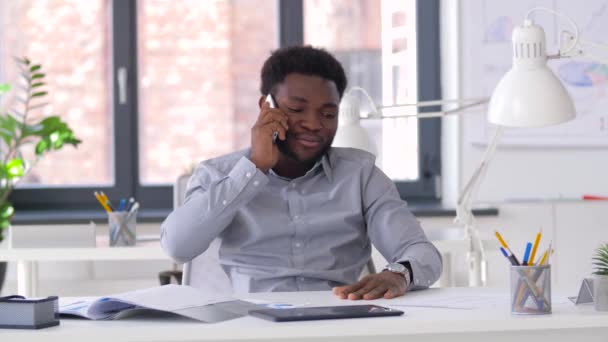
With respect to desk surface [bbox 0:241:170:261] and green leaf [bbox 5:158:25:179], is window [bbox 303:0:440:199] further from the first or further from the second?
desk surface [bbox 0:241:170:261]

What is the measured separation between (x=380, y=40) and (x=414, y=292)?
114 inches

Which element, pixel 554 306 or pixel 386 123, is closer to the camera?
pixel 554 306

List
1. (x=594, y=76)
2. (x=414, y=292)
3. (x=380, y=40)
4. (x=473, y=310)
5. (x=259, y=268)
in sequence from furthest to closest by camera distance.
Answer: (x=380, y=40), (x=594, y=76), (x=259, y=268), (x=414, y=292), (x=473, y=310)

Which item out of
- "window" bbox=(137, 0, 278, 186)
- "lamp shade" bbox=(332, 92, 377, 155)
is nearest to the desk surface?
"lamp shade" bbox=(332, 92, 377, 155)

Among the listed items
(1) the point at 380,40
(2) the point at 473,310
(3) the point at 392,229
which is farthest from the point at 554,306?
(1) the point at 380,40

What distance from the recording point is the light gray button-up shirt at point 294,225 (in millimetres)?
2188

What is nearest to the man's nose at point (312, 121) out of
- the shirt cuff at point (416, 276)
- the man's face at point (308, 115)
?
the man's face at point (308, 115)

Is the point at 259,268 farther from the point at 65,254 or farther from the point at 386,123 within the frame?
the point at 386,123

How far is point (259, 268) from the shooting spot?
2.25 metres

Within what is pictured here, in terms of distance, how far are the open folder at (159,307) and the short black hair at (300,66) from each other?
2.59 ft

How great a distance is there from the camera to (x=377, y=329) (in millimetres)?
1548

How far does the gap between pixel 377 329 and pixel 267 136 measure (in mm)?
776

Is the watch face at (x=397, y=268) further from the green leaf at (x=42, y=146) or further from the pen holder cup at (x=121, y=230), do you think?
the green leaf at (x=42, y=146)

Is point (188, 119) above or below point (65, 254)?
above
